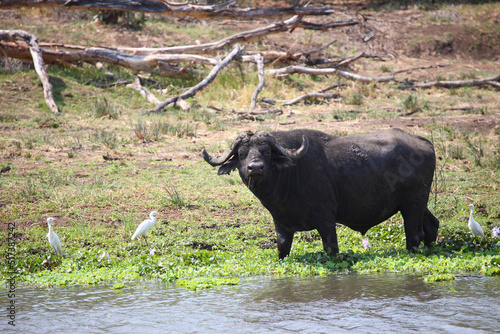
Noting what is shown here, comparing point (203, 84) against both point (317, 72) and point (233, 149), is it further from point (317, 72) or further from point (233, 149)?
point (233, 149)

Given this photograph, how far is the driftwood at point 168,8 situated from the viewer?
16.0 metres

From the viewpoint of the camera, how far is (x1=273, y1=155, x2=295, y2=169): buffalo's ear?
6.38 metres

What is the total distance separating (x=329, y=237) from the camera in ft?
21.7

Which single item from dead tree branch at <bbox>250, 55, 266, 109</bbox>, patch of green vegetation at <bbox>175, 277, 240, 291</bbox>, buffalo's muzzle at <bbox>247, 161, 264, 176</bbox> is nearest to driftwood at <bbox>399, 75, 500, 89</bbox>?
dead tree branch at <bbox>250, 55, 266, 109</bbox>

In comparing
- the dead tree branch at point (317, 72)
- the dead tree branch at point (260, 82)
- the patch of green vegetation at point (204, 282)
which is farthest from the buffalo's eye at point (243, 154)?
the dead tree branch at point (317, 72)

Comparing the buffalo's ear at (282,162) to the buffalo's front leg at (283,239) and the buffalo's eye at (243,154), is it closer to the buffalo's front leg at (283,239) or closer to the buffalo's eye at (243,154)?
the buffalo's eye at (243,154)

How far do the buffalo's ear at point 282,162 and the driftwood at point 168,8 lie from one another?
38.2 feet

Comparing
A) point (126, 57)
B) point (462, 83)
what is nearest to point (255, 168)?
point (126, 57)

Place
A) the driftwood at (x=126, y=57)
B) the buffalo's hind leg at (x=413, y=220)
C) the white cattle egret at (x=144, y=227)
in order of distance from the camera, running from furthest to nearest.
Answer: the driftwood at (x=126, y=57)
the white cattle egret at (x=144, y=227)
the buffalo's hind leg at (x=413, y=220)

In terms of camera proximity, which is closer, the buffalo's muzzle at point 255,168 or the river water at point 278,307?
the river water at point 278,307

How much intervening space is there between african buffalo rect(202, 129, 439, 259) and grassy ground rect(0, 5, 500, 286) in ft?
1.57

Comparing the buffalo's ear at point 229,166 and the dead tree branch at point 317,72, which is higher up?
the dead tree branch at point 317,72

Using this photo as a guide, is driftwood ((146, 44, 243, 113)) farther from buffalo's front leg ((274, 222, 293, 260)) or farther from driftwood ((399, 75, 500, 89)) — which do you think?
buffalo's front leg ((274, 222, 293, 260))

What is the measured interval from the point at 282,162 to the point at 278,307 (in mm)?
1775
